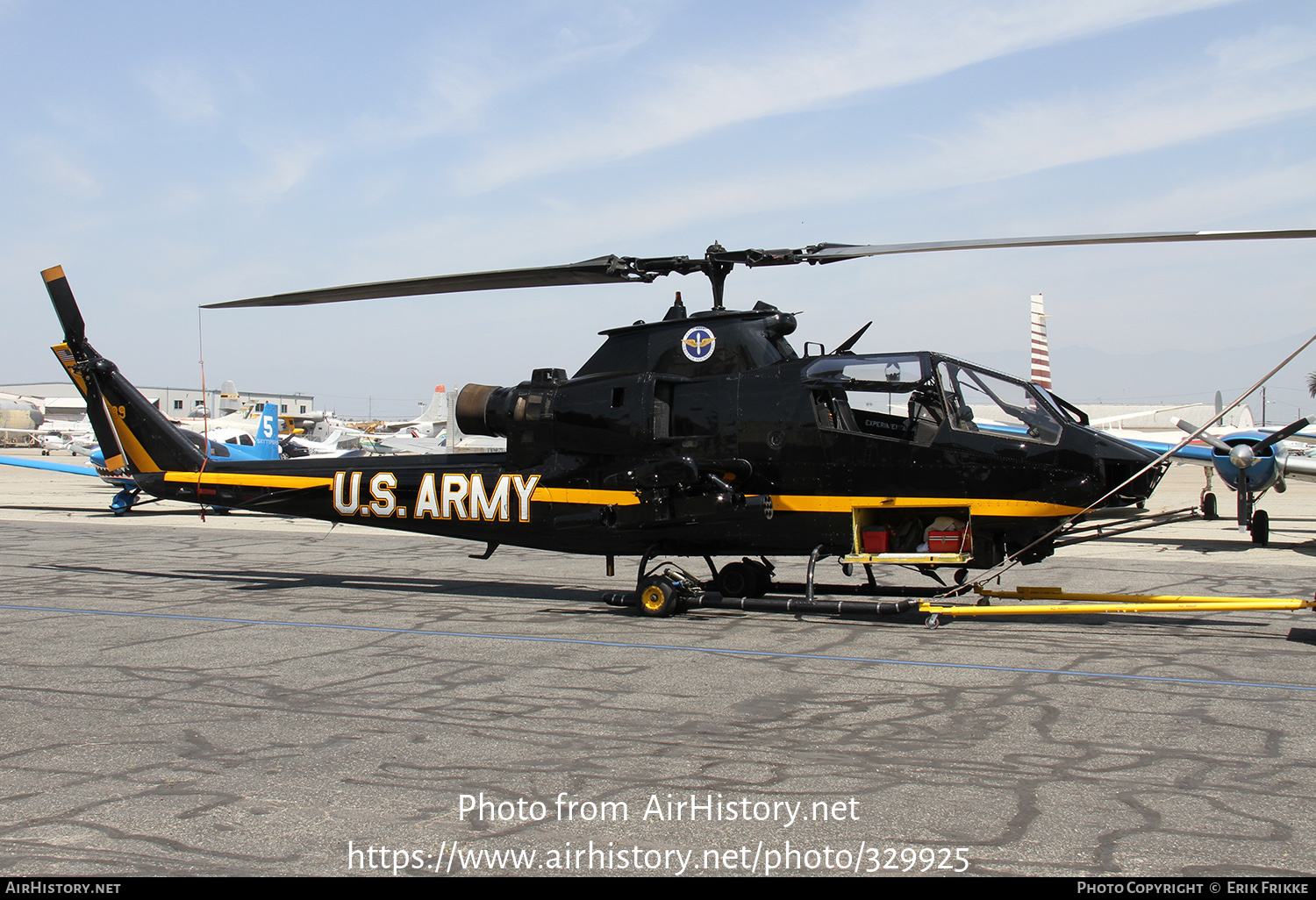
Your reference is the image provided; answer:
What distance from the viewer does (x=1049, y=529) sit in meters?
9.54

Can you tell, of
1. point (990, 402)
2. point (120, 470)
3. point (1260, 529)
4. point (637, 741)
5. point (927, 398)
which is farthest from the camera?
point (120, 470)

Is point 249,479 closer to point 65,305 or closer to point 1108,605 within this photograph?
point 65,305

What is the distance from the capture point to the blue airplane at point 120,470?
25.7 metres

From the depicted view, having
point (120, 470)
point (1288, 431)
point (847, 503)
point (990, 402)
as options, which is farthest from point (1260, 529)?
point (120, 470)

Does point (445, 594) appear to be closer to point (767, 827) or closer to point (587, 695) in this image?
point (587, 695)

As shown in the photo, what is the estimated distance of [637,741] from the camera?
19.5ft

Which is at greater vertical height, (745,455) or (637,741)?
(745,455)

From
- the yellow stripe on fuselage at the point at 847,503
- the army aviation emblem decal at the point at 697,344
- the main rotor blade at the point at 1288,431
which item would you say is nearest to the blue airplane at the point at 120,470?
the yellow stripe on fuselage at the point at 847,503

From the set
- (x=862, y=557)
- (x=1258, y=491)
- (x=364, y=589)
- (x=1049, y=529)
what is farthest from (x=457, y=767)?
(x=1258, y=491)

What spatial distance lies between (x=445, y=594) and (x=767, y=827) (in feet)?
28.3

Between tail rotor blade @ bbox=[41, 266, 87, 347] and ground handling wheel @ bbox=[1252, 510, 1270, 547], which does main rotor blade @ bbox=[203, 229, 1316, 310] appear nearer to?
tail rotor blade @ bbox=[41, 266, 87, 347]

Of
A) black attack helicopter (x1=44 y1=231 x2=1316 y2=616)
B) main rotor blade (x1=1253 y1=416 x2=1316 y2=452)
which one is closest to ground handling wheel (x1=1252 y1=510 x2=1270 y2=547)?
main rotor blade (x1=1253 y1=416 x2=1316 y2=452)

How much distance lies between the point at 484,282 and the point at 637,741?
630 centimetres

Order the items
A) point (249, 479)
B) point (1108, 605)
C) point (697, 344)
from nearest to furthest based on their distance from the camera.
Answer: point (1108, 605)
point (697, 344)
point (249, 479)
